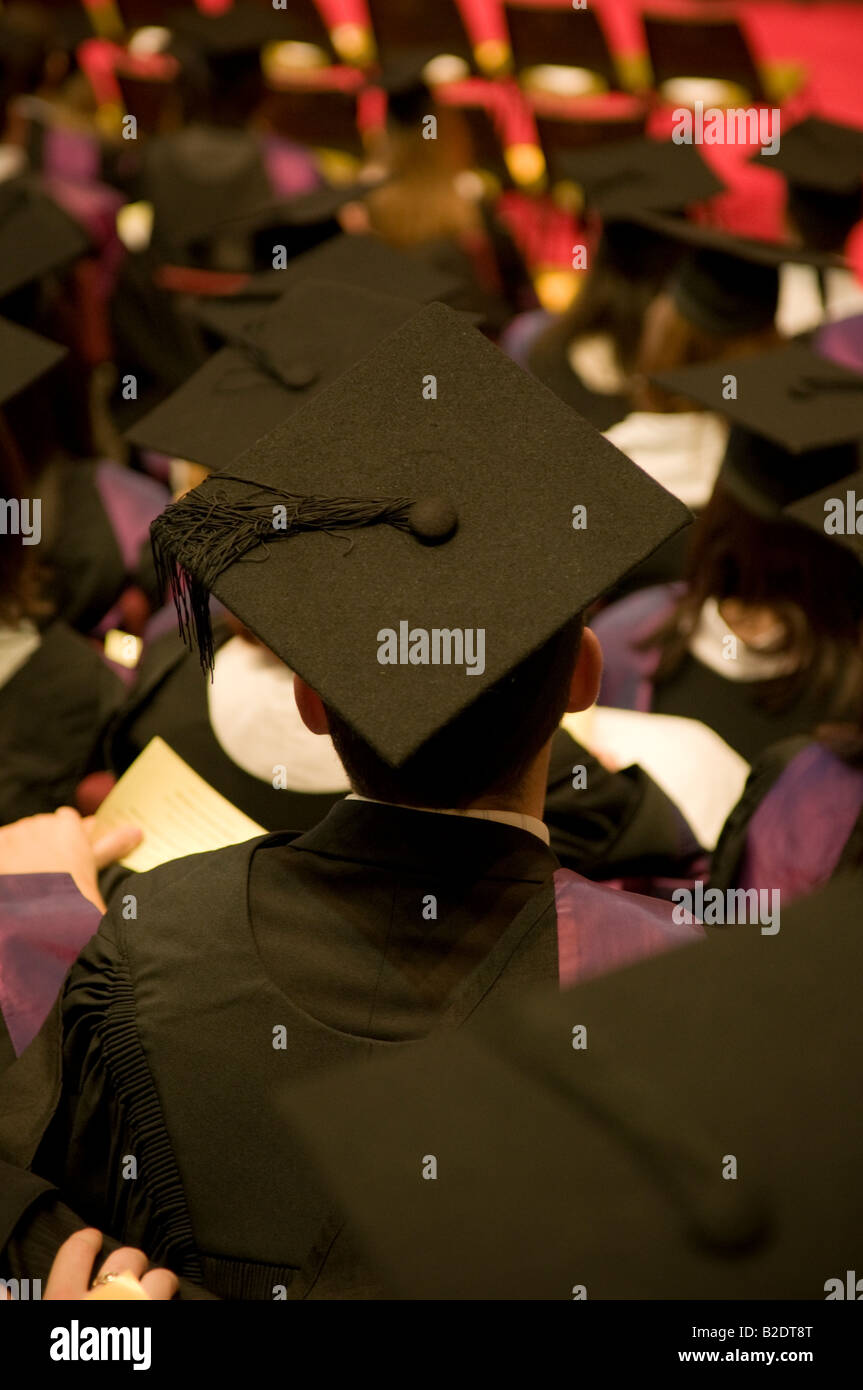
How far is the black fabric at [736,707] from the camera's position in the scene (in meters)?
2.29

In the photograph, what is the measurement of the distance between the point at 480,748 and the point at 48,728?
3.89ft

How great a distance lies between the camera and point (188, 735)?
2039mm

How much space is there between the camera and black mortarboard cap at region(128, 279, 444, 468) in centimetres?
236

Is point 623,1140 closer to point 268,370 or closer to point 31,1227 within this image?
point 31,1227

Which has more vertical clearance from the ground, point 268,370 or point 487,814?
point 268,370

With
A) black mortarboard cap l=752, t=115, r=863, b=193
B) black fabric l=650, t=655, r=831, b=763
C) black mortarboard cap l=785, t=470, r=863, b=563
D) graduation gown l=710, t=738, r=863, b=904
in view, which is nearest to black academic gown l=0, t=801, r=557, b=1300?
graduation gown l=710, t=738, r=863, b=904

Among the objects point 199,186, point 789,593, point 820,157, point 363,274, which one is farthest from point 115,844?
point 820,157

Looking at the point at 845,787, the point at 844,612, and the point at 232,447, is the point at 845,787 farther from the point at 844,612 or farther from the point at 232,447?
the point at 232,447

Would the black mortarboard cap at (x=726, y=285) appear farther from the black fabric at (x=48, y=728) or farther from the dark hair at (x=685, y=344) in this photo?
the black fabric at (x=48, y=728)

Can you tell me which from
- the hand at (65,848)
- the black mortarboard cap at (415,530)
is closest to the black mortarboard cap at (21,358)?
the hand at (65,848)

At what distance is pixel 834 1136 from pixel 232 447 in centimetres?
173

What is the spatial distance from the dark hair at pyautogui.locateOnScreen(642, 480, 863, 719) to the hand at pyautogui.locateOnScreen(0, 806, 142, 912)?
1.07 metres

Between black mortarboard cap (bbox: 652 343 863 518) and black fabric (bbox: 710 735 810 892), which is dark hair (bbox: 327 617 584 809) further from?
black mortarboard cap (bbox: 652 343 863 518)

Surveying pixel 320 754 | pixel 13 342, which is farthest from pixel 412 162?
pixel 320 754
